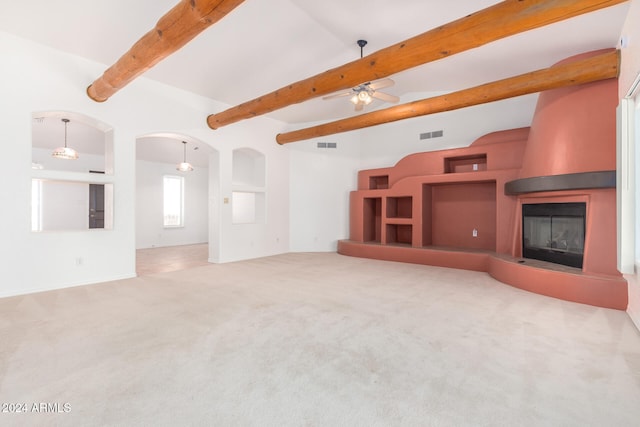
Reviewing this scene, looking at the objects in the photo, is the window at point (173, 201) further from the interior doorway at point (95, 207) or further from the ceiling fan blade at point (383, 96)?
the ceiling fan blade at point (383, 96)

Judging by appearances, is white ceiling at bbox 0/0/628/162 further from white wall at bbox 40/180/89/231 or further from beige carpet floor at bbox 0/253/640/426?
white wall at bbox 40/180/89/231

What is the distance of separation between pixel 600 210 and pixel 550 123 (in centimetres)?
148

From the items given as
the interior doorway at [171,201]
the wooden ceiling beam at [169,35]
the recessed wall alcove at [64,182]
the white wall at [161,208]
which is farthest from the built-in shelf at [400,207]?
the white wall at [161,208]

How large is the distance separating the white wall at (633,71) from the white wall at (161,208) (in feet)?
35.1

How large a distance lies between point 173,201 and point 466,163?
30.1 ft

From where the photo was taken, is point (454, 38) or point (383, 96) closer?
point (454, 38)

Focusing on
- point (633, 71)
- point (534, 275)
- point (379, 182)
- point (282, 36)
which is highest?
point (282, 36)

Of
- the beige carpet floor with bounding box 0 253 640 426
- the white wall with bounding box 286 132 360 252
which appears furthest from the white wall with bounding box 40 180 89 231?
the white wall with bounding box 286 132 360 252

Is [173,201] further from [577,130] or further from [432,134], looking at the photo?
[577,130]

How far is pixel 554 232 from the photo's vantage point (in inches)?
184

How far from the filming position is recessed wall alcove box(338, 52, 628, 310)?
3785 mm

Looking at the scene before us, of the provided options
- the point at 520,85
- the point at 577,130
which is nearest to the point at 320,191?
the point at 520,85

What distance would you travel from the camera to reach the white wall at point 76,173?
4.05m

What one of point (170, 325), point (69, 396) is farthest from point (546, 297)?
point (69, 396)
